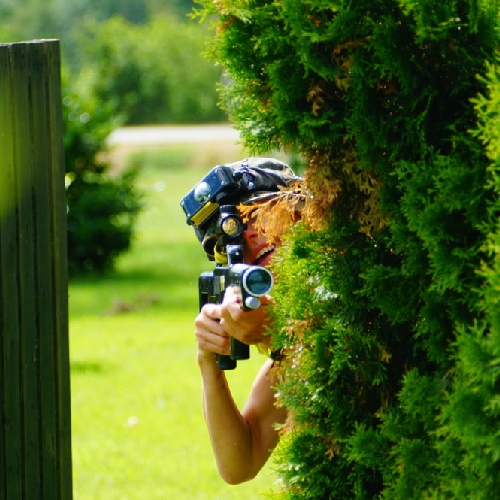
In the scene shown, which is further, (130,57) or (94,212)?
(130,57)

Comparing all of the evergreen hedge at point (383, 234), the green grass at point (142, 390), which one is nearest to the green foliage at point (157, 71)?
the green grass at point (142, 390)

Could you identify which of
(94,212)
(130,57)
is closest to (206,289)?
(94,212)

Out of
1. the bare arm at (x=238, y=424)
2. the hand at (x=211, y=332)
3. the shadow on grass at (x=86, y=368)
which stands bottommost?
the shadow on grass at (x=86, y=368)

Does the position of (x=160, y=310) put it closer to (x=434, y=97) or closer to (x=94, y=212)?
(x=94, y=212)

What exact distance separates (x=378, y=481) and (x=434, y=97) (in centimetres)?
93

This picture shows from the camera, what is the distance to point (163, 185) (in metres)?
24.7

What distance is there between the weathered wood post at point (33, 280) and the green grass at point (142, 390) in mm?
683

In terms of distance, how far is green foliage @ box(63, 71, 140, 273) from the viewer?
1410cm

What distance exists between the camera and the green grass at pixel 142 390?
19.6ft

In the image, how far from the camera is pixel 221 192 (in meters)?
3.05

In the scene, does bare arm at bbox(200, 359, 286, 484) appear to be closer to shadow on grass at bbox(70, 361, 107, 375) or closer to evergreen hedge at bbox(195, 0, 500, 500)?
evergreen hedge at bbox(195, 0, 500, 500)

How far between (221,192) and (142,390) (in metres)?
5.39

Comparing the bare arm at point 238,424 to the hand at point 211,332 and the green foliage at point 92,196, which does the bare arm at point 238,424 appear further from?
the green foliage at point 92,196

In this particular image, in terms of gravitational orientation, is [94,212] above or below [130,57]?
above
